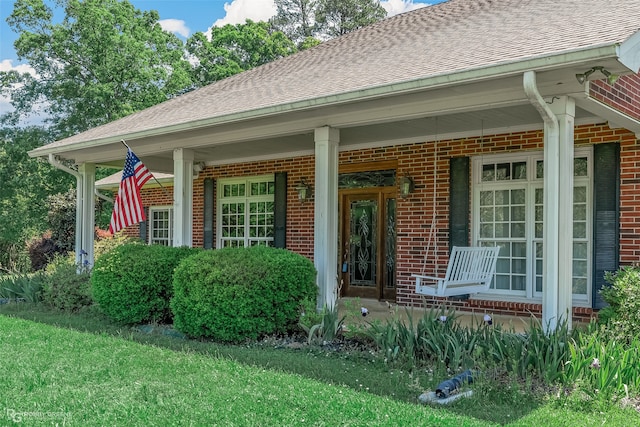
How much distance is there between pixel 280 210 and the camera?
10977mm

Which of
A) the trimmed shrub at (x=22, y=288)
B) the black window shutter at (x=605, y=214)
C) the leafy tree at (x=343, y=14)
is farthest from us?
the leafy tree at (x=343, y=14)

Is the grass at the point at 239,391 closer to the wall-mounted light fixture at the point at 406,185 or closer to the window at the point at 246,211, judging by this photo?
the wall-mounted light fixture at the point at 406,185

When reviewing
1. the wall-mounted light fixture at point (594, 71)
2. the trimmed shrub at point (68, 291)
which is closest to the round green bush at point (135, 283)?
the trimmed shrub at point (68, 291)

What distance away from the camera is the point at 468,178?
842cm

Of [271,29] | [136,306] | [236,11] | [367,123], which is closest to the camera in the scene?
[367,123]

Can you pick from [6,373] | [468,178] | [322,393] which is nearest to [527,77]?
[322,393]

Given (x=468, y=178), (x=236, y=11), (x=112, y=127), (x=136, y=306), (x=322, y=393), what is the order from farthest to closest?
(x=236, y=11), (x=112, y=127), (x=468, y=178), (x=136, y=306), (x=322, y=393)

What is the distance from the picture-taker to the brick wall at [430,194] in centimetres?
710

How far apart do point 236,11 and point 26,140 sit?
71.0 feet

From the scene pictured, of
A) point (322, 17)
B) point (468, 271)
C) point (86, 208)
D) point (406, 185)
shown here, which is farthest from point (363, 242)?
point (322, 17)

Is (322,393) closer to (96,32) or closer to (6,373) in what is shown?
(6,373)

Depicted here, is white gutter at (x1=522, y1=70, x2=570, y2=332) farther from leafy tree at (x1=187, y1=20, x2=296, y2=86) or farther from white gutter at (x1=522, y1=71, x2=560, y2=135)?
leafy tree at (x1=187, y1=20, x2=296, y2=86)

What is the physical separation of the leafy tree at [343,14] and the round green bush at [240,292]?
2691 centimetres

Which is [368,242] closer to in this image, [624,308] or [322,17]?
[624,308]
